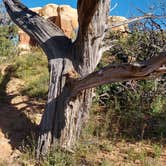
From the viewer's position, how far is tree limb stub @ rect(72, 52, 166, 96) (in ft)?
16.5

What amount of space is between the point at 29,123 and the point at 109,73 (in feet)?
8.21

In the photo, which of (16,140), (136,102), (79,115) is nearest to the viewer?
(79,115)

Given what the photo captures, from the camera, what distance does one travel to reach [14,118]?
7.76 meters

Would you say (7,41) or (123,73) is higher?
(7,41)

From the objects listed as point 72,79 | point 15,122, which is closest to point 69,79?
point 72,79

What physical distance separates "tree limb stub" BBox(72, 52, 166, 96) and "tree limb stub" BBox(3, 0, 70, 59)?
3.25ft

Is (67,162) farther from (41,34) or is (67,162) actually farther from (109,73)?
(41,34)

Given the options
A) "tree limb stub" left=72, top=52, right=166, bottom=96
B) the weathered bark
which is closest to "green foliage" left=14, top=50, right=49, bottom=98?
the weathered bark

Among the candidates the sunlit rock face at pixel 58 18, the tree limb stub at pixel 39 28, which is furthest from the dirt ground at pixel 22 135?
the sunlit rock face at pixel 58 18

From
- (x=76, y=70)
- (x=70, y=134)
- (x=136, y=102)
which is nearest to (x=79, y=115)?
(x=70, y=134)

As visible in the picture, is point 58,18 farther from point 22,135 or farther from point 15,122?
point 22,135

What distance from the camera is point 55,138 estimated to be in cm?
635

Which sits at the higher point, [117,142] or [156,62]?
[156,62]

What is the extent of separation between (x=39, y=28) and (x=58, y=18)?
13.8m
